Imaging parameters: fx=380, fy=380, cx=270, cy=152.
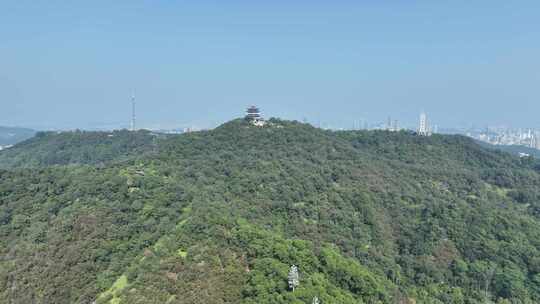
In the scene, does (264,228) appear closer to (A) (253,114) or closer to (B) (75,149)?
(A) (253,114)

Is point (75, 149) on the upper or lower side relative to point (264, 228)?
upper

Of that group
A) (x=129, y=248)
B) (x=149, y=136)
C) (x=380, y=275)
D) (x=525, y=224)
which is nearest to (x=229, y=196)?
(x=129, y=248)

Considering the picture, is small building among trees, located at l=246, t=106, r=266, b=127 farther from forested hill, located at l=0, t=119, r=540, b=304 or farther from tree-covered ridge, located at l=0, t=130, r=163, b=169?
tree-covered ridge, located at l=0, t=130, r=163, b=169

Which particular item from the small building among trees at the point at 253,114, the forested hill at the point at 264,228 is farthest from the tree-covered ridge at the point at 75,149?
the forested hill at the point at 264,228

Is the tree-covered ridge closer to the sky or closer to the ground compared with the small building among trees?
closer to the ground

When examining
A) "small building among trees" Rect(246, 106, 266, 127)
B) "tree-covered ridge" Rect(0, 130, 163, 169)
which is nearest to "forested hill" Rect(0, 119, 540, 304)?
"small building among trees" Rect(246, 106, 266, 127)

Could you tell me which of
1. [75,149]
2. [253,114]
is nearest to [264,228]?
[253,114]
